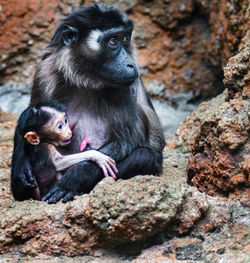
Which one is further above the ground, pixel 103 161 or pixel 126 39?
pixel 126 39

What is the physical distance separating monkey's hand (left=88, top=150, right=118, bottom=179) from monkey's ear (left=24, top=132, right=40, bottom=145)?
475 millimetres

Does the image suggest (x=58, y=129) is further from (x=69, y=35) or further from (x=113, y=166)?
(x=69, y=35)

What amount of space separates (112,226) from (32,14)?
609cm

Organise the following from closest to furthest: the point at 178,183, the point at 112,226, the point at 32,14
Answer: the point at 112,226
the point at 178,183
the point at 32,14

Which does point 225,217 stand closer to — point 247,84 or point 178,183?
point 178,183

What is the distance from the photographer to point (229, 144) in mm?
4074

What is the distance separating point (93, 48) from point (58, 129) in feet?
3.13

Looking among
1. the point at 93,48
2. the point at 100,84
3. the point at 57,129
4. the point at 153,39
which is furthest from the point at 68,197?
the point at 153,39

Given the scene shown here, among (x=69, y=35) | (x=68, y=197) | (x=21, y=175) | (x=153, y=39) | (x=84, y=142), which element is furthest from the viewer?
(x=153, y=39)

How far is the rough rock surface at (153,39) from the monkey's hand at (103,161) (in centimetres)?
430

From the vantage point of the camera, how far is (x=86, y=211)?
3658 mm

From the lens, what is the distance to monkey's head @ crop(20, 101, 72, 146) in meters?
4.39

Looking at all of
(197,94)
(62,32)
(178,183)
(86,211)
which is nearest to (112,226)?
(86,211)

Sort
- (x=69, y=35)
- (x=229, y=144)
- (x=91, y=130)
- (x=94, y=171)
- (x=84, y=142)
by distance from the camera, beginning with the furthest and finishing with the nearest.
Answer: (x=69, y=35) < (x=91, y=130) < (x=84, y=142) < (x=94, y=171) < (x=229, y=144)
